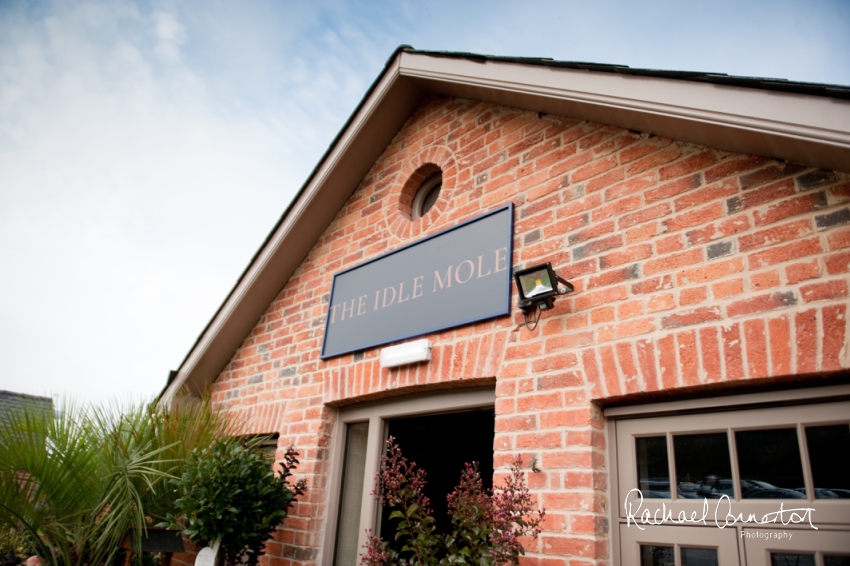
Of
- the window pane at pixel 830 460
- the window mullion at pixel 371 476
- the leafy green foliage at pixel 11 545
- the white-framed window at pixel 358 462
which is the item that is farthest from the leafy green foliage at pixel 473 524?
the leafy green foliage at pixel 11 545

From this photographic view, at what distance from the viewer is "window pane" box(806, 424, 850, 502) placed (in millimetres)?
1945

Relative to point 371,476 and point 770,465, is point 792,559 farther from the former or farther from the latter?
point 371,476

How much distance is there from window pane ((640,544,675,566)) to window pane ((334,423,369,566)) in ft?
6.70

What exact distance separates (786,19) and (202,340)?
5.80 metres

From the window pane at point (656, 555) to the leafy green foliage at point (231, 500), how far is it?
2246mm

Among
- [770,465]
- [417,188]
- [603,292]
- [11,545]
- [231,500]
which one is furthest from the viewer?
[11,545]

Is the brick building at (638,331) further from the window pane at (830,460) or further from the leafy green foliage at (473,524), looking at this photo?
the leafy green foliage at (473,524)

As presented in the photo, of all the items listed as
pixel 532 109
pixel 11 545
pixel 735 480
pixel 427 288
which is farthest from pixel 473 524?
pixel 11 545

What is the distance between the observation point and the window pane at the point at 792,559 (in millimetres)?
1943

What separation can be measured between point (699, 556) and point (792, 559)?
0.33 m

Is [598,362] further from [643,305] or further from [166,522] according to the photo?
[166,522]

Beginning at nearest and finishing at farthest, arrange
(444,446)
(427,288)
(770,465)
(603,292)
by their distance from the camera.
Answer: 1. (770,465)
2. (603,292)
3. (427,288)
4. (444,446)

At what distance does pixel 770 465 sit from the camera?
2.11m

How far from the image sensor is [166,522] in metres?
3.67
